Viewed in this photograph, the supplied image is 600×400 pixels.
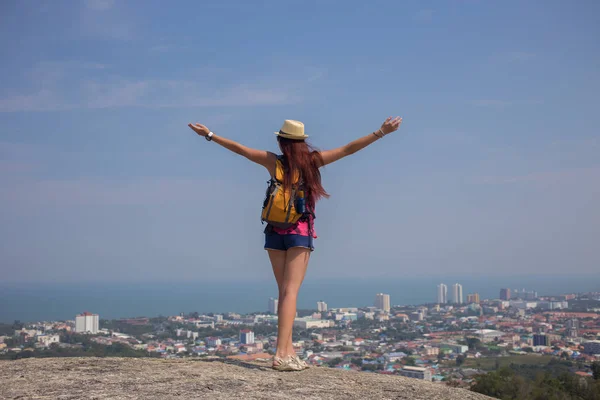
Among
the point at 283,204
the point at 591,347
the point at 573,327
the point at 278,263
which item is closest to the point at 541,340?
the point at 573,327

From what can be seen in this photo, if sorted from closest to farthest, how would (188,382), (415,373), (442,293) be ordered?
(188,382) → (415,373) → (442,293)

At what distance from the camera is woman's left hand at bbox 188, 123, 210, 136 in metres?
5.66

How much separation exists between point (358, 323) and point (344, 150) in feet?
187

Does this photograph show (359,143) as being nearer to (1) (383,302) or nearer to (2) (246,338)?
(2) (246,338)

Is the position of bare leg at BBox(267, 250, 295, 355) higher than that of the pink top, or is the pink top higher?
the pink top

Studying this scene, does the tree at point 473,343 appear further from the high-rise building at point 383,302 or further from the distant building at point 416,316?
the high-rise building at point 383,302

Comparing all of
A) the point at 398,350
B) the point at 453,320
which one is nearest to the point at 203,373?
the point at 398,350

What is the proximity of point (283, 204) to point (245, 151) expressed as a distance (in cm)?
64

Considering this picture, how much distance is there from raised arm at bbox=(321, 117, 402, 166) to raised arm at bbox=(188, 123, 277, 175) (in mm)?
481

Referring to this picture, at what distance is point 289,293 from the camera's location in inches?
222

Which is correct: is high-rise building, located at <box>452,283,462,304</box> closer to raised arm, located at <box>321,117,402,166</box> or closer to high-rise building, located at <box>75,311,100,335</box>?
high-rise building, located at <box>75,311,100,335</box>

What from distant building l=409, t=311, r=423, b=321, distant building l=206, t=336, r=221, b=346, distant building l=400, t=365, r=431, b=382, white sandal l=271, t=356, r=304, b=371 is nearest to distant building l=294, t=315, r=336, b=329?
distant building l=409, t=311, r=423, b=321

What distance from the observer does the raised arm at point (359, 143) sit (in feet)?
18.4

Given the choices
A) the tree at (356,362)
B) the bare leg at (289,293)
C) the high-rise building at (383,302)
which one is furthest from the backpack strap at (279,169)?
the high-rise building at (383,302)
